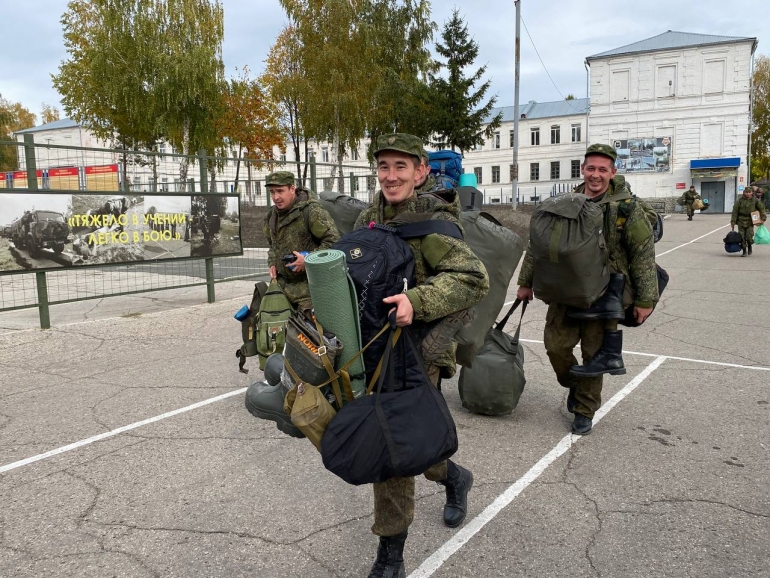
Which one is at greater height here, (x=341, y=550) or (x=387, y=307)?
(x=387, y=307)

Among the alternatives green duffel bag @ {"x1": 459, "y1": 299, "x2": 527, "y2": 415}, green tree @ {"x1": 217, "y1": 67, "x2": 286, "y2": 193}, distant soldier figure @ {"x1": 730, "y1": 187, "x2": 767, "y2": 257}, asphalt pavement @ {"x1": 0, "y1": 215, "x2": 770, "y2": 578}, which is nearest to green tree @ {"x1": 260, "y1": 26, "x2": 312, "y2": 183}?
green tree @ {"x1": 217, "y1": 67, "x2": 286, "y2": 193}

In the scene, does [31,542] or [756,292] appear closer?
[31,542]

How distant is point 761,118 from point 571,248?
65.0 m

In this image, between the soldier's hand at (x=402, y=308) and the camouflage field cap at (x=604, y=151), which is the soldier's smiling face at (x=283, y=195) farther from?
the soldier's hand at (x=402, y=308)

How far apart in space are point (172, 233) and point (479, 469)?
692 centimetres

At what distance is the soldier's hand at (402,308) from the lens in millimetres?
2096

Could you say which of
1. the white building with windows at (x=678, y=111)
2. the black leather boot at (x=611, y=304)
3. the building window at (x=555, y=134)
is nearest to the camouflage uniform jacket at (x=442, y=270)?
the black leather boot at (x=611, y=304)

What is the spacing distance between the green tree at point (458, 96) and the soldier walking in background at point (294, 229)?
24.0 m

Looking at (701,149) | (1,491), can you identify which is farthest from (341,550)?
(701,149)

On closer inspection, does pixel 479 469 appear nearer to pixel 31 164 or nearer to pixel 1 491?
pixel 1 491

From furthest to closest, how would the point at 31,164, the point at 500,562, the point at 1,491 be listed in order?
1. the point at 31,164
2. the point at 1,491
3. the point at 500,562

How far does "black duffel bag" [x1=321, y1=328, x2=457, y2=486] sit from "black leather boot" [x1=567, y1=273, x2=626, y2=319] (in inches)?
87.5

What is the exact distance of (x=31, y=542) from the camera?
9.49 feet

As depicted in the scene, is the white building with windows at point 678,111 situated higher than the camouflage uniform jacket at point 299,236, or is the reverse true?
the white building with windows at point 678,111
